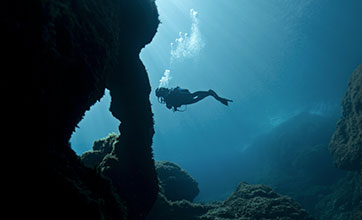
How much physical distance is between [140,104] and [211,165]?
6621 cm

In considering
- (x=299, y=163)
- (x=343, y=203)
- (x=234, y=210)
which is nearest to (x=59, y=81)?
(x=234, y=210)

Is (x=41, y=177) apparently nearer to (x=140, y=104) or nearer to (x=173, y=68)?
(x=140, y=104)

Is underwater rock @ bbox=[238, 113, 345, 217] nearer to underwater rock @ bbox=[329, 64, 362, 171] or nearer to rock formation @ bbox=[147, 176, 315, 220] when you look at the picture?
underwater rock @ bbox=[329, 64, 362, 171]

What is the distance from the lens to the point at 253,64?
53.6m

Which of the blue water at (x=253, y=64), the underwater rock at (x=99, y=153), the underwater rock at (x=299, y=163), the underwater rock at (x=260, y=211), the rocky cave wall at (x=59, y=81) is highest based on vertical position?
the blue water at (x=253, y=64)

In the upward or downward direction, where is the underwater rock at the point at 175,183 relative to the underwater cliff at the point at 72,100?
upward

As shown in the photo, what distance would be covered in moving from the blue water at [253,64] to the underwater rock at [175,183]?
17.2m

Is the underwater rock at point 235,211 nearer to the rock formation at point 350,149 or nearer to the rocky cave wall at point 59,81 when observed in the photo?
the rocky cave wall at point 59,81

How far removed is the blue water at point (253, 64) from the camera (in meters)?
39.0

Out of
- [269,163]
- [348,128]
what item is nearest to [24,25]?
[348,128]

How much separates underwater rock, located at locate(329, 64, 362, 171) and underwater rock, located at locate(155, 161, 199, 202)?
10.6 metres

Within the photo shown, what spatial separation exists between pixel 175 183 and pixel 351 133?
1244 cm

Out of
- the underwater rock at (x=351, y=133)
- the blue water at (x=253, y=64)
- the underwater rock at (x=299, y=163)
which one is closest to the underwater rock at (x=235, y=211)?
the underwater rock at (x=351, y=133)

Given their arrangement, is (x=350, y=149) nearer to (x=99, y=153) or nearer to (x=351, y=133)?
(x=351, y=133)
